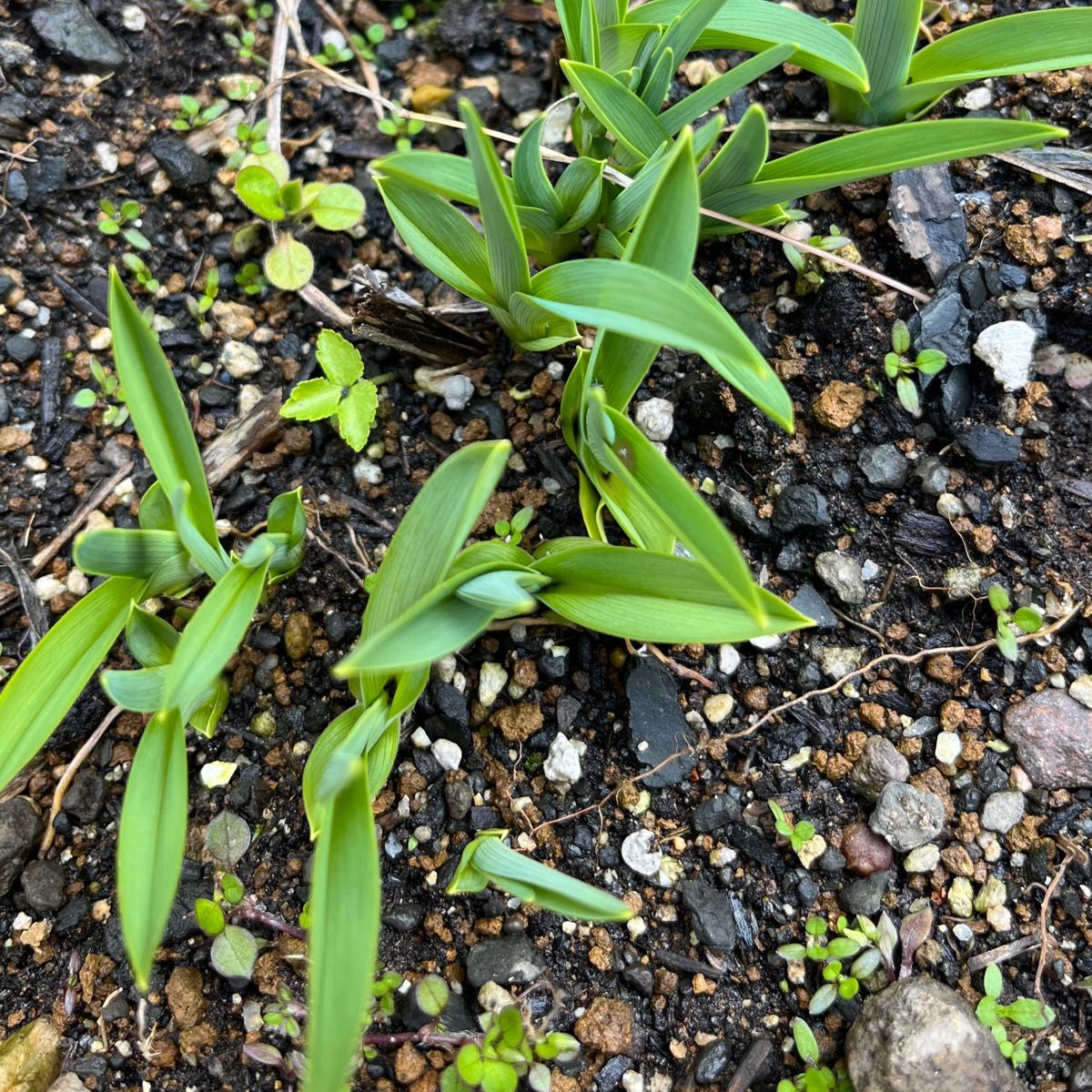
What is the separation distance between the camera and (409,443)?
1.59 metres

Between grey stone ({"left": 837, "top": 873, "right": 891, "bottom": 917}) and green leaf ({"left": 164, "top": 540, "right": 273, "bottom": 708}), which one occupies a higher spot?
green leaf ({"left": 164, "top": 540, "right": 273, "bottom": 708})

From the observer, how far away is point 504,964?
1.30 metres

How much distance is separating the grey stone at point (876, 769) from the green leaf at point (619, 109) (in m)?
1.05

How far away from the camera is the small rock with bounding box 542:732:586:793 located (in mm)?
1397

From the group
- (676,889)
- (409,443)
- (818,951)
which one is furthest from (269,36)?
(818,951)

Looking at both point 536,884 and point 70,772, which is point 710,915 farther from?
point 70,772

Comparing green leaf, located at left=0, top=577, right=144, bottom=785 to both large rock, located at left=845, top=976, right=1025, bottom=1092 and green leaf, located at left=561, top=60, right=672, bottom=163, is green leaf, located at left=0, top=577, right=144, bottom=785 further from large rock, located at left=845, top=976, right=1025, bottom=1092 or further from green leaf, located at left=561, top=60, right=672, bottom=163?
large rock, located at left=845, top=976, right=1025, bottom=1092

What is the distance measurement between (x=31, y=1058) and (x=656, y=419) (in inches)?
55.8

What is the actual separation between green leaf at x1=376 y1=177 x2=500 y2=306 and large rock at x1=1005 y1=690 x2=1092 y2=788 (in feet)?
3.68

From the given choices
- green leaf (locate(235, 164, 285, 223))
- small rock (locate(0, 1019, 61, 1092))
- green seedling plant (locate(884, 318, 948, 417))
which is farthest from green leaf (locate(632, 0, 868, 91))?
small rock (locate(0, 1019, 61, 1092))

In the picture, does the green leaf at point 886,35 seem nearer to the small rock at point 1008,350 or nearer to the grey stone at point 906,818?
the small rock at point 1008,350

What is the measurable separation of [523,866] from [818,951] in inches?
20.4

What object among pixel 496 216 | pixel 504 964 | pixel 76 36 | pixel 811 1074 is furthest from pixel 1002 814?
pixel 76 36

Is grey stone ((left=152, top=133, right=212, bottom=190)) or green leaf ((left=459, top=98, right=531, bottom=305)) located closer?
green leaf ((left=459, top=98, right=531, bottom=305))
